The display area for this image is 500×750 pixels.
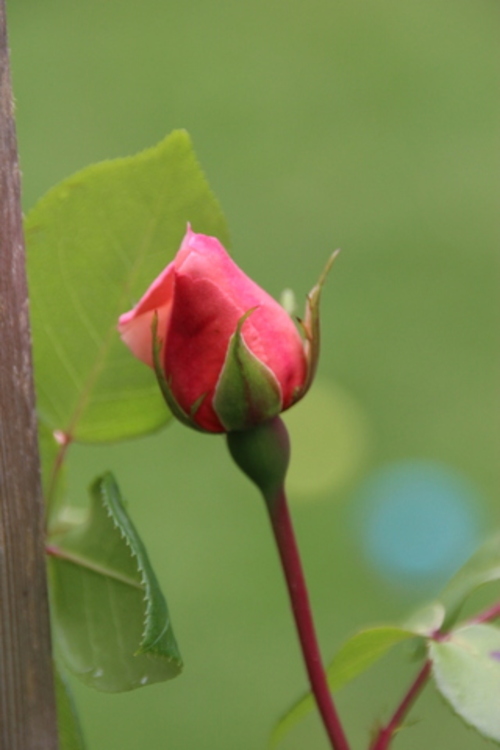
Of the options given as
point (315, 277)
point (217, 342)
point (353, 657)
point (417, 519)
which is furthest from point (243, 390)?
point (315, 277)

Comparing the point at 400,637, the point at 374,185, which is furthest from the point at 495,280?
the point at 400,637

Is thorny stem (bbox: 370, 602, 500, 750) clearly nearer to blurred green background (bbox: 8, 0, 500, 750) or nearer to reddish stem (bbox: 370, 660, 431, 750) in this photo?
reddish stem (bbox: 370, 660, 431, 750)

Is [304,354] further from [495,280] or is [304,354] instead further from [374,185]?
[374,185]

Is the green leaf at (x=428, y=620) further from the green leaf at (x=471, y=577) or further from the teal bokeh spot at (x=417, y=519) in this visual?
the teal bokeh spot at (x=417, y=519)

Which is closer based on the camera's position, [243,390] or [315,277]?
[243,390]

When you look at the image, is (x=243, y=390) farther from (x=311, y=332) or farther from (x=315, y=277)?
(x=315, y=277)

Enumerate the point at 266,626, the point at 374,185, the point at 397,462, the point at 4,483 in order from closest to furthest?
the point at 4,483 < the point at 266,626 < the point at 397,462 < the point at 374,185

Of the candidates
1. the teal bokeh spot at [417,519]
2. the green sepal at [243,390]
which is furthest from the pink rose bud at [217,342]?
the teal bokeh spot at [417,519]
